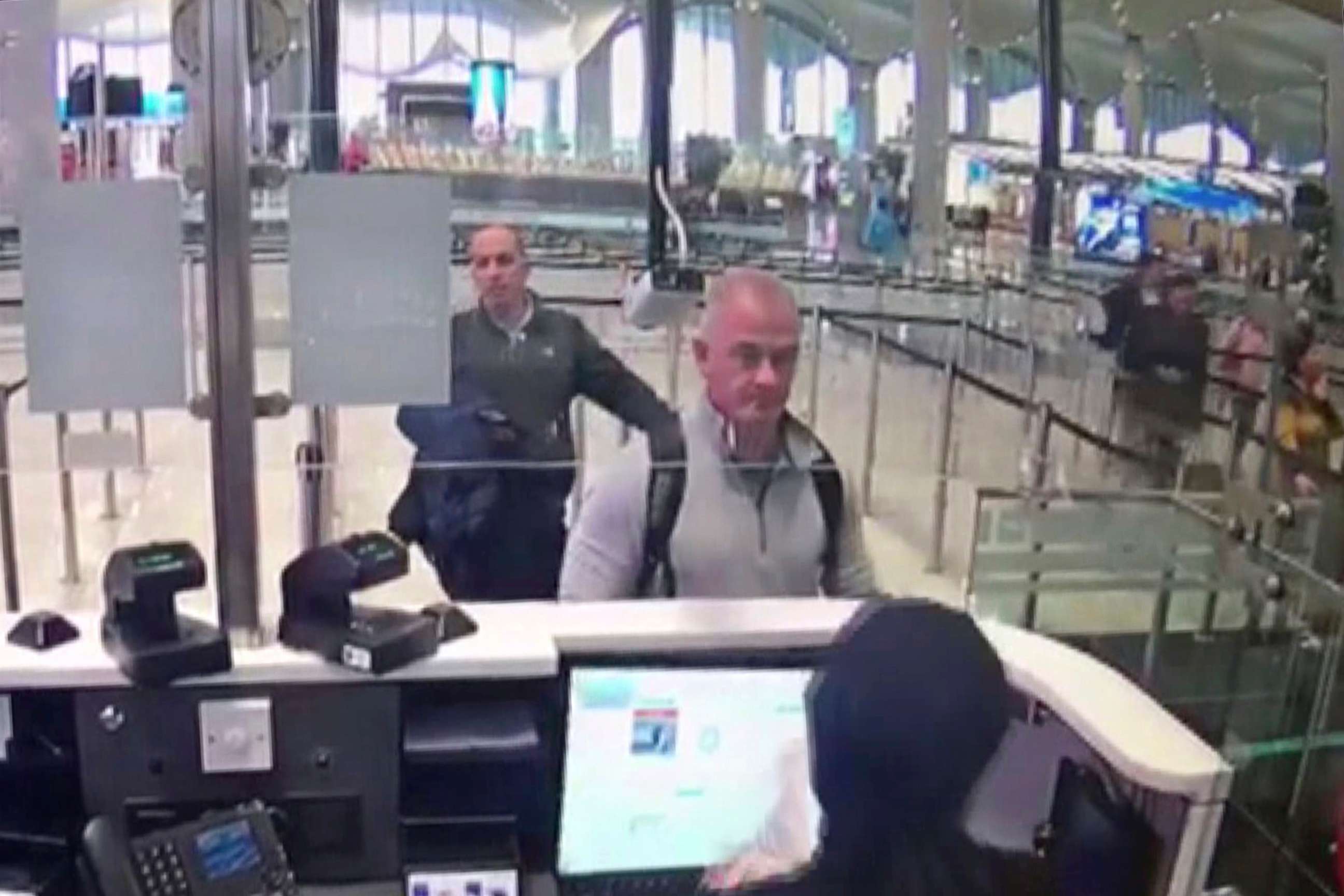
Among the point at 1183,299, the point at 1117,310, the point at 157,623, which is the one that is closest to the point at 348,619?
the point at 157,623

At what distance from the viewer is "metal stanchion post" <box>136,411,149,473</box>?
7.38ft

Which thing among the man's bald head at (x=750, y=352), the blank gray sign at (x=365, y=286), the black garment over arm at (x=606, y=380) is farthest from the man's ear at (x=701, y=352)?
the black garment over arm at (x=606, y=380)

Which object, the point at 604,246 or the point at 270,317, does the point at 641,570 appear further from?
the point at 604,246

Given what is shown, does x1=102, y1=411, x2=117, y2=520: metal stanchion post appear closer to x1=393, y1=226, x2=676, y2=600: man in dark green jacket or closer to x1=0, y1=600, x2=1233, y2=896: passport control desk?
x1=393, y1=226, x2=676, y2=600: man in dark green jacket

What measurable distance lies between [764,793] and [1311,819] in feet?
7.26

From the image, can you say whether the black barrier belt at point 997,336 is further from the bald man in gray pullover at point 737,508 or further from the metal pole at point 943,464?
the bald man in gray pullover at point 737,508

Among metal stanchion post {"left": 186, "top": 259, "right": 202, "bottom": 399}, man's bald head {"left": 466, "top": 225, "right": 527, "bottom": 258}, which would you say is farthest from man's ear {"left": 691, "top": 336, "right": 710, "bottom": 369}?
metal stanchion post {"left": 186, "top": 259, "right": 202, "bottom": 399}

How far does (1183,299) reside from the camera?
668 centimetres

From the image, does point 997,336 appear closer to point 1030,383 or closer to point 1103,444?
point 1030,383

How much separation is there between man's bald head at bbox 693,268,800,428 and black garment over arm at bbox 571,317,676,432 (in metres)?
0.76

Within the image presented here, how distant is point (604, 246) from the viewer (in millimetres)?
6402

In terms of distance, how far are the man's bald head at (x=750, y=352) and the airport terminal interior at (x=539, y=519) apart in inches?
0.4

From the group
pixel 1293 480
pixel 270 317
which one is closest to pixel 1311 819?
pixel 1293 480

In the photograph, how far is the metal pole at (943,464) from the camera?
5531 millimetres
